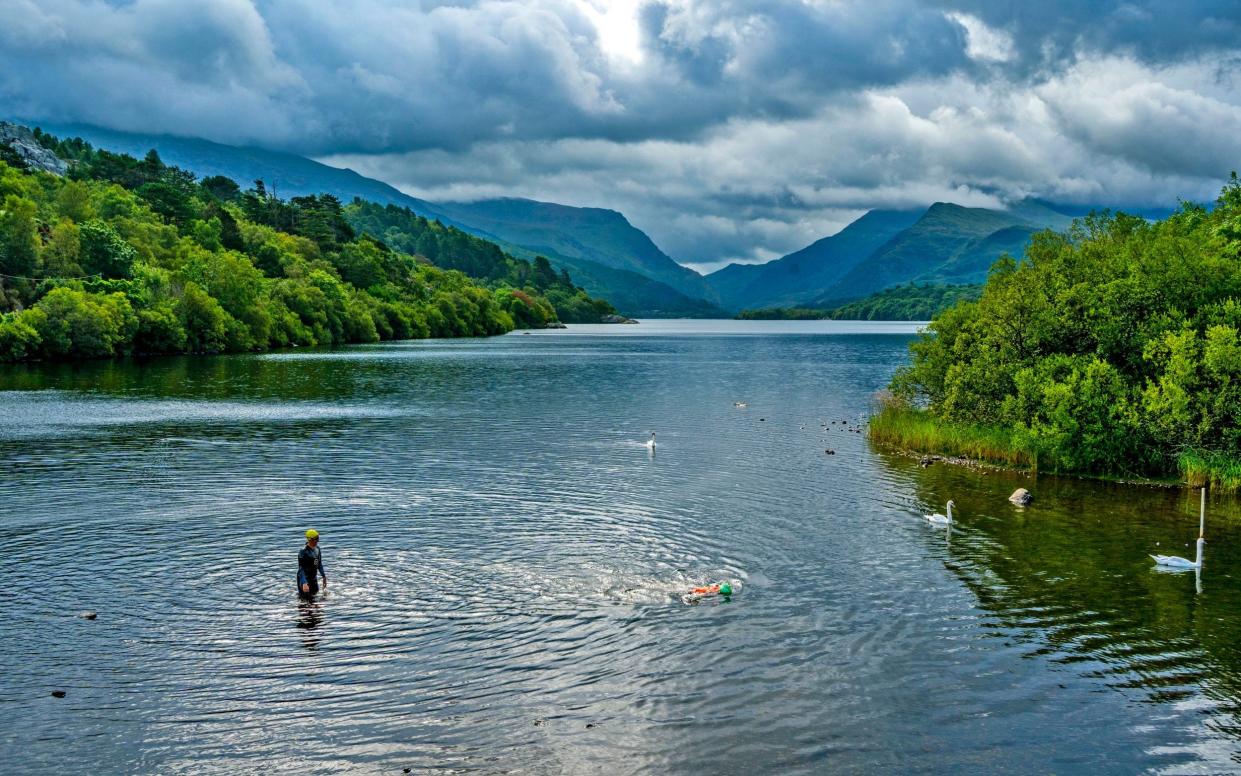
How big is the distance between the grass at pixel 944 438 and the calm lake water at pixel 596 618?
13.5ft

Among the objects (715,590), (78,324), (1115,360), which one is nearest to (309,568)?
(715,590)

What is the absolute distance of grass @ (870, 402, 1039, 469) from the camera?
62.0 m

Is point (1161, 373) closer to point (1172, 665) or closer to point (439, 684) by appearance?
point (1172, 665)

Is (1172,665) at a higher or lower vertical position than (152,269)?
lower

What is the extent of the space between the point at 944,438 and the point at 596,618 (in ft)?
147

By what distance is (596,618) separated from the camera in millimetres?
30547

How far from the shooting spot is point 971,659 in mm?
27703

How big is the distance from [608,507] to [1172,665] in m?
27.3

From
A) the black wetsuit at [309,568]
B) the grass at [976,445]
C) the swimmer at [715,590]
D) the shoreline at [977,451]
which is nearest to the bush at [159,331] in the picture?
the shoreline at [977,451]

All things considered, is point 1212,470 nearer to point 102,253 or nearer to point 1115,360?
point 1115,360

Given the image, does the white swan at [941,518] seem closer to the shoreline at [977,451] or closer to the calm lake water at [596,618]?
the calm lake water at [596,618]

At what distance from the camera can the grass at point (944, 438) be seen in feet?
203

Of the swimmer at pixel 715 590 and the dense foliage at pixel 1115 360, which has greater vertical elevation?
the dense foliage at pixel 1115 360

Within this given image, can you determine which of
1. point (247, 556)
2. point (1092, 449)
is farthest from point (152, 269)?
point (1092, 449)
